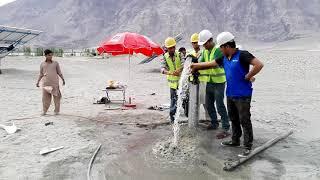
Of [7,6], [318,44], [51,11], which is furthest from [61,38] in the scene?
[318,44]

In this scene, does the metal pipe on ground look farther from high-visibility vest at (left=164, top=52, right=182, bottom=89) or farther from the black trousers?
high-visibility vest at (left=164, top=52, right=182, bottom=89)

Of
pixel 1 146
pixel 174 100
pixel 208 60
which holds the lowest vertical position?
pixel 1 146

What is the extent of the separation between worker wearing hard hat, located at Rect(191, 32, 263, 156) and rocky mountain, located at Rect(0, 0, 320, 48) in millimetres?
→ 78136

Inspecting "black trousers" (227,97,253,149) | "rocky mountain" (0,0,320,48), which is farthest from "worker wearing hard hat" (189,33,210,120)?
"rocky mountain" (0,0,320,48)

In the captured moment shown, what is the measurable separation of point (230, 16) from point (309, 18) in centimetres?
1740

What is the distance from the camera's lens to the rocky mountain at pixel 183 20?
8875 centimetres

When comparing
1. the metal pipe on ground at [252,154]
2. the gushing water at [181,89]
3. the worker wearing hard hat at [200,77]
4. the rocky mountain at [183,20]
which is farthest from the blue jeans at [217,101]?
the rocky mountain at [183,20]

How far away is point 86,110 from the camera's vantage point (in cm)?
1085

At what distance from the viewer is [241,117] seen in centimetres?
647

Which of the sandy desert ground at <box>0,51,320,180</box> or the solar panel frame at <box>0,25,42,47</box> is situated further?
the solar panel frame at <box>0,25,42,47</box>

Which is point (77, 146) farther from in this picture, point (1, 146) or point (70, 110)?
point (70, 110)

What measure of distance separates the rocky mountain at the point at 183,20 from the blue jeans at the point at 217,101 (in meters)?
76.9

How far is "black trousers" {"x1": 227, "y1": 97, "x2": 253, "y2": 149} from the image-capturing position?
252 inches

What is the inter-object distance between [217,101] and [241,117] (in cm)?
103
